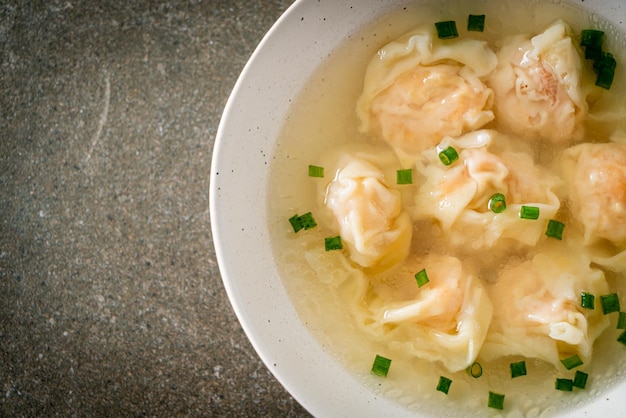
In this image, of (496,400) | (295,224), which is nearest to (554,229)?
(496,400)

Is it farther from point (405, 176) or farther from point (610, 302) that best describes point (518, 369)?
point (405, 176)

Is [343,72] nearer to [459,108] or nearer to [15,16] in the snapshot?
[459,108]

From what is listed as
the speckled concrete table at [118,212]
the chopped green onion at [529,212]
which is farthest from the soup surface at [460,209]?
the speckled concrete table at [118,212]

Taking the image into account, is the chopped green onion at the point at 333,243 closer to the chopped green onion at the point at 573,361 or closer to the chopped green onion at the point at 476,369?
the chopped green onion at the point at 476,369

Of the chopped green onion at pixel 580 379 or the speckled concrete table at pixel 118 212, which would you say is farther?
the speckled concrete table at pixel 118 212

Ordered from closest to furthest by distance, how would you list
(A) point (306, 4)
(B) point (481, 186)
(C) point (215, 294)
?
(A) point (306, 4) → (B) point (481, 186) → (C) point (215, 294)

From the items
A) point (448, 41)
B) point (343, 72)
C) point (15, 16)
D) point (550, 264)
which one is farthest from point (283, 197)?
point (15, 16)

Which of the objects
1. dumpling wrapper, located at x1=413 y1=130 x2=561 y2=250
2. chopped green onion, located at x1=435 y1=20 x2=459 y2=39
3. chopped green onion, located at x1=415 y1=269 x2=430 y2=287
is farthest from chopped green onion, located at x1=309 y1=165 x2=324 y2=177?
chopped green onion, located at x1=435 y1=20 x2=459 y2=39
